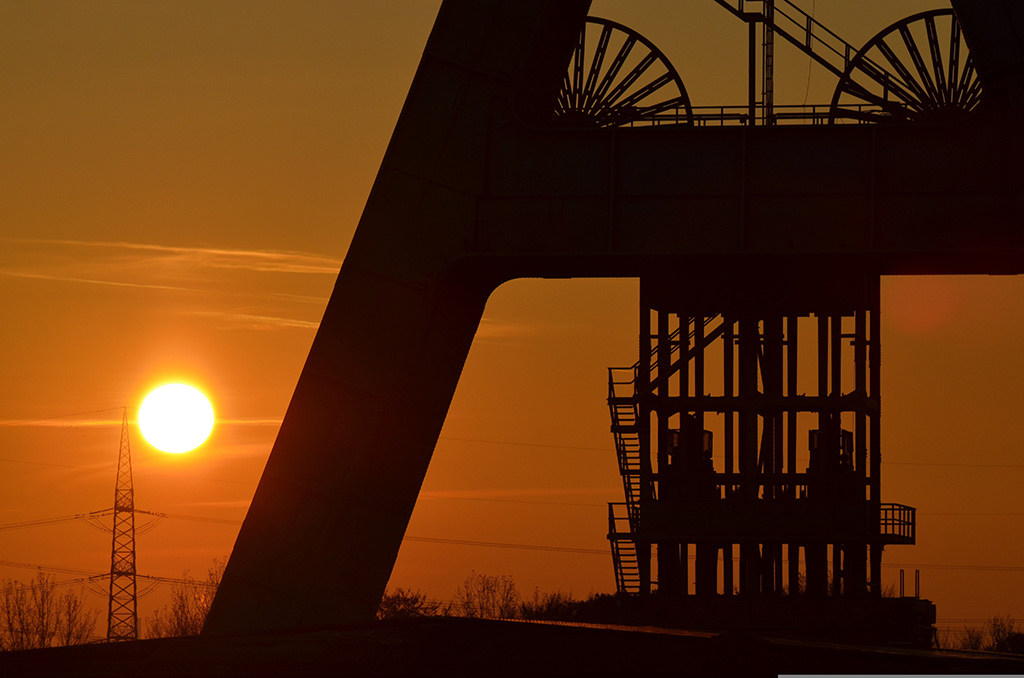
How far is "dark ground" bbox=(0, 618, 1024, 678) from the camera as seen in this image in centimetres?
1072

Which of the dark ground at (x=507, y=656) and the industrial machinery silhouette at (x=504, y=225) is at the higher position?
the industrial machinery silhouette at (x=504, y=225)

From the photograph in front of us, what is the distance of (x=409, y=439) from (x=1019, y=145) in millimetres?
8324

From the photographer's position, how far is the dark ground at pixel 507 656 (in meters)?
10.7

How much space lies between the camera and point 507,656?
11797 mm

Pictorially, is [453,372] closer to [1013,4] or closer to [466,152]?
[466,152]

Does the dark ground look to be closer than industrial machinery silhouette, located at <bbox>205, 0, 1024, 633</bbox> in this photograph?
Yes

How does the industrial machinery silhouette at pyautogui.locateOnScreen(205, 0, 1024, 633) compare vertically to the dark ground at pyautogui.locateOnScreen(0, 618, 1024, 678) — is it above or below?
above

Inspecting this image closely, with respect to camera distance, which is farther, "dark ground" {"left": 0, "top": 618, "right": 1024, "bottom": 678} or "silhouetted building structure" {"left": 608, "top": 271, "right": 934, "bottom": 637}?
"silhouetted building structure" {"left": 608, "top": 271, "right": 934, "bottom": 637}

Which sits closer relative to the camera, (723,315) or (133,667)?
(133,667)

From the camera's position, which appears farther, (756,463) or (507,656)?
(756,463)

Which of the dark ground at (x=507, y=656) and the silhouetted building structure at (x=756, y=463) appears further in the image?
the silhouetted building structure at (x=756, y=463)

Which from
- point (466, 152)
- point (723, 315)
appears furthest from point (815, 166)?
point (723, 315)

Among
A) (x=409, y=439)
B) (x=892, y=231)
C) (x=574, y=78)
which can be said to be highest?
(x=574, y=78)

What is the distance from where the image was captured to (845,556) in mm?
36000
